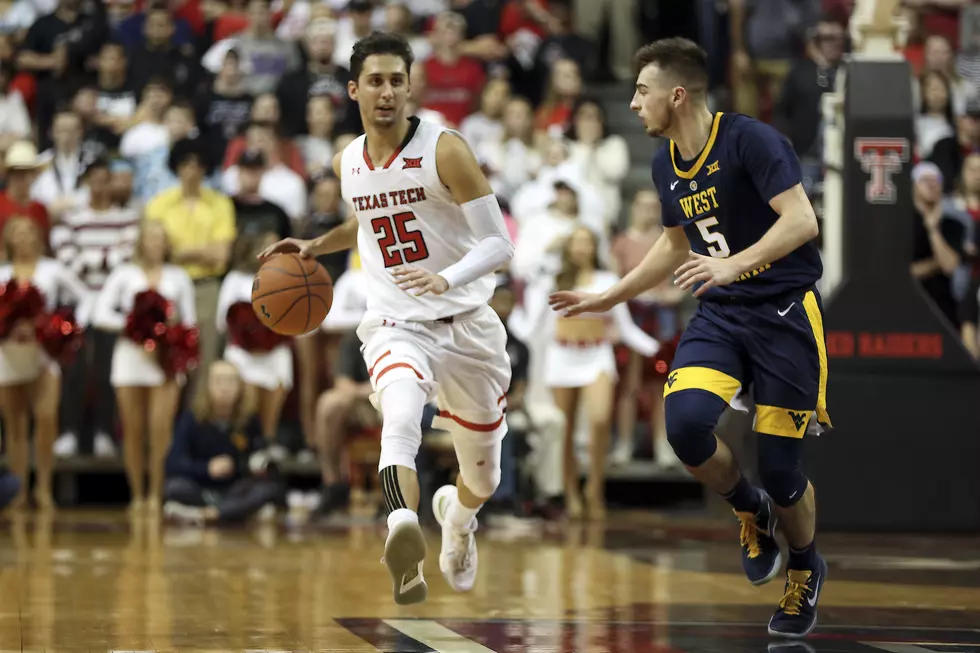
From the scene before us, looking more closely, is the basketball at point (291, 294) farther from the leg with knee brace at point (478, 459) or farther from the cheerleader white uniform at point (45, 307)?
the cheerleader white uniform at point (45, 307)

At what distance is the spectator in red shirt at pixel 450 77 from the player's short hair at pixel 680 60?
9132 millimetres

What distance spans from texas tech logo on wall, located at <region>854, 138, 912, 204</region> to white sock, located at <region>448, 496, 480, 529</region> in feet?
16.9

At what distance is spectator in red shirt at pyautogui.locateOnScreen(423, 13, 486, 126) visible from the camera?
1622 centimetres

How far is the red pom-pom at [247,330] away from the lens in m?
13.7

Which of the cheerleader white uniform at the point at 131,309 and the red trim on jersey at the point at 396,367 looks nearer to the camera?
the red trim on jersey at the point at 396,367

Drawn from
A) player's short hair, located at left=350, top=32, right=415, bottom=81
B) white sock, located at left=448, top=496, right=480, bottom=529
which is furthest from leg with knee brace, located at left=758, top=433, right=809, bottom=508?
player's short hair, located at left=350, top=32, right=415, bottom=81

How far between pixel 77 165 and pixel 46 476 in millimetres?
3044

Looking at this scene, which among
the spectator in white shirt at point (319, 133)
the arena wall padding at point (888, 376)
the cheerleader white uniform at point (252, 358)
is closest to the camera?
the arena wall padding at point (888, 376)

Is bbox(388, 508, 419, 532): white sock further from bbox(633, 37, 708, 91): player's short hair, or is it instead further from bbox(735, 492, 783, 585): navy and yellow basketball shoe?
bbox(633, 37, 708, 91): player's short hair

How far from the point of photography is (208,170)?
15133 millimetres

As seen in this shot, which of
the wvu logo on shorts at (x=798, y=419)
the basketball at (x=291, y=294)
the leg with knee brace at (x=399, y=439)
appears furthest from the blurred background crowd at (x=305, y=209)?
the wvu logo on shorts at (x=798, y=419)

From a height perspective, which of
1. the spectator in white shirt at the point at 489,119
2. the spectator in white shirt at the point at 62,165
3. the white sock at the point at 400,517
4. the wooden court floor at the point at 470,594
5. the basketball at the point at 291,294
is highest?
the spectator in white shirt at the point at 489,119

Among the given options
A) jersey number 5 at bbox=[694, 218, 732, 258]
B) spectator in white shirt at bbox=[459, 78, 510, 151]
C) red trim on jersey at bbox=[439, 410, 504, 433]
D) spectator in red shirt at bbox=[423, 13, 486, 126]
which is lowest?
red trim on jersey at bbox=[439, 410, 504, 433]

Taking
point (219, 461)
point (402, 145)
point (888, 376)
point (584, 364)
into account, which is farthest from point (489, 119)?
point (402, 145)
